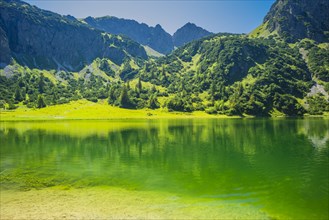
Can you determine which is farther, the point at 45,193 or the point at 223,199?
the point at 45,193

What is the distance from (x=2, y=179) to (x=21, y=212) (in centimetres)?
1932

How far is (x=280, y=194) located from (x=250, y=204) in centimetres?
656

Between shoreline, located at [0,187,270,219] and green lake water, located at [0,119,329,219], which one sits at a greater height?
shoreline, located at [0,187,270,219]

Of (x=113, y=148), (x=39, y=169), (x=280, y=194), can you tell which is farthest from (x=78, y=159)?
(x=280, y=194)

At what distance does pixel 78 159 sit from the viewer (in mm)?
67188

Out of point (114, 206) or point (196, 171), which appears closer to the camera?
point (114, 206)

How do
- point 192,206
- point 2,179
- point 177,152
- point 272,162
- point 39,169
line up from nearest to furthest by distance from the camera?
point 192,206, point 2,179, point 39,169, point 272,162, point 177,152

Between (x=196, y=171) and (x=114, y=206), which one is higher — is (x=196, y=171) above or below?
below

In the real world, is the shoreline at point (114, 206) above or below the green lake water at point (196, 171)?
above

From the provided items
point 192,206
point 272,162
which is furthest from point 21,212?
point 272,162

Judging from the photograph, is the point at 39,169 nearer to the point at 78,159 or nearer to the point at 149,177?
the point at 78,159

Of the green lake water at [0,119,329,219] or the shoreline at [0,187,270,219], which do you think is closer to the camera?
the shoreline at [0,187,270,219]

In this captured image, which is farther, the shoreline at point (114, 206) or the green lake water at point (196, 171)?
the green lake water at point (196, 171)

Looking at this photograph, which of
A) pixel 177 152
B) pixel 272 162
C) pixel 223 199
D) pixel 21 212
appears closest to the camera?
pixel 21 212
